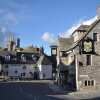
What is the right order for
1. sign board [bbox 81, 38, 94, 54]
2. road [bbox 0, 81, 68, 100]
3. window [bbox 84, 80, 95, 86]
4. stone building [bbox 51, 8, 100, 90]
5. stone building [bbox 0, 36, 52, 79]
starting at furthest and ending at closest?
stone building [bbox 0, 36, 52, 79], sign board [bbox 81, 38, 94, 54], window [bbox 84, 80, 95, 86], stone building [bbox 51, 8, 100, 90], road [bbox 0, 81, 68, 100]

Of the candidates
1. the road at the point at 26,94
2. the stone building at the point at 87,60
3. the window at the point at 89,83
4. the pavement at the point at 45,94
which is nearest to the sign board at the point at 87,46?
the stone building at the point at 87,60

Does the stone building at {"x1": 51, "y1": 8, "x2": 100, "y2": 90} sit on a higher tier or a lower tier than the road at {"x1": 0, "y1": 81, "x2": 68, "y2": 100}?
higher

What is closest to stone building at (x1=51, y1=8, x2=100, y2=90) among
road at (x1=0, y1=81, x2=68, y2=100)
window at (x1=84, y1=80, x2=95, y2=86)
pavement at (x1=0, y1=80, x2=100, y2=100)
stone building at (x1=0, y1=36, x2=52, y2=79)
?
window at (x1=84, y1=80, x2=95, y2=86)

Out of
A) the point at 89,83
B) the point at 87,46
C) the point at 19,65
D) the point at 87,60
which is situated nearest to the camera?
the point at 89,83

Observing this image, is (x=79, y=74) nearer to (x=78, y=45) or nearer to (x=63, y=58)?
(x=78, y=45)

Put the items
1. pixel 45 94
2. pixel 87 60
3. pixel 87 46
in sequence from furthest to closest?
pixel 87 46 < pixel 87 60 < pixel 45 94

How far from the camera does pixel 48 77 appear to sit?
10556cm

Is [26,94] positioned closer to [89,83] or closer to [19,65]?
[89,83]

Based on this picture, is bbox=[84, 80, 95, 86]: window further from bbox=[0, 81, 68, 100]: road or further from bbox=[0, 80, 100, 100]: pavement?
bbox=[0, 81, 68, 100]: road

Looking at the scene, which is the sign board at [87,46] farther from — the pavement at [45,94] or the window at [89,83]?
the pavement at [45,94]

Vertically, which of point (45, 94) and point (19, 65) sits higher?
point (19, 65)

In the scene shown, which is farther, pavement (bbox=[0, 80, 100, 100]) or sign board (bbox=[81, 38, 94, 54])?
sign board (bbox=[81, 38, 94, 54])

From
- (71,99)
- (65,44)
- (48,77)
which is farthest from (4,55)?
(71,99)

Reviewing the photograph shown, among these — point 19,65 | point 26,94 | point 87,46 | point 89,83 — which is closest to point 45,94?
point 26,94
